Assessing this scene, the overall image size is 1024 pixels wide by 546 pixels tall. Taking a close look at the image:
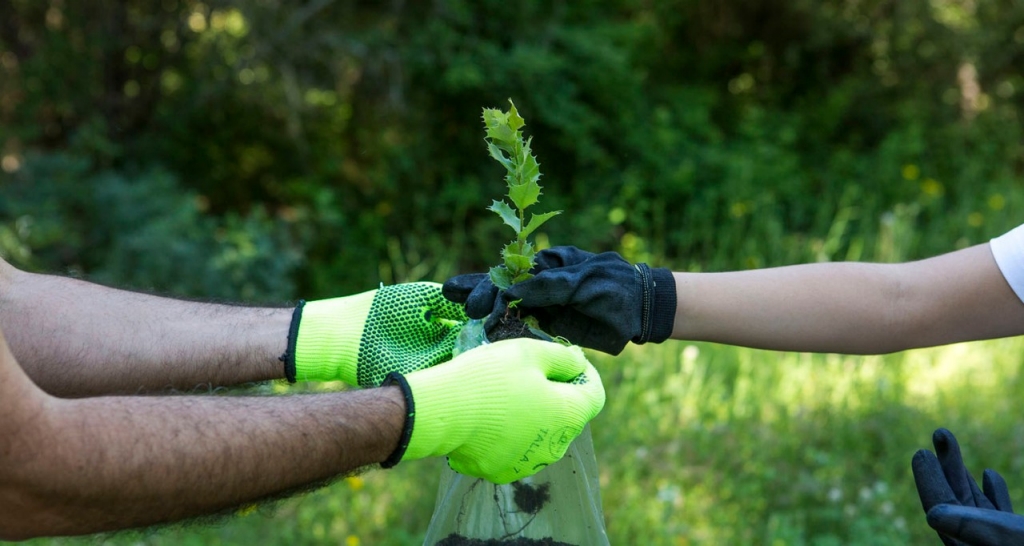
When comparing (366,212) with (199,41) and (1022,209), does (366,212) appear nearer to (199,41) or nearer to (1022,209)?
(199,41)

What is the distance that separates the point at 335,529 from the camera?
3.26m

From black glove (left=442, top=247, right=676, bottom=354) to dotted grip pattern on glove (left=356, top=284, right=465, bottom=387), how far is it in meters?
0.09

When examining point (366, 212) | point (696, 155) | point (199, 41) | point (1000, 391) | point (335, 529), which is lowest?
point (335, 529)

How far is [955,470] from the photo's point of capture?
5.75 feet

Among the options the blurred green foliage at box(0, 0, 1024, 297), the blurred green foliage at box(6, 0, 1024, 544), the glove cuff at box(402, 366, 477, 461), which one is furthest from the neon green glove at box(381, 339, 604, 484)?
the blurred green foliage at box(0, 0, 1024, 297)

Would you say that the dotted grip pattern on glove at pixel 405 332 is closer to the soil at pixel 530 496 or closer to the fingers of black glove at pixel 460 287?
the fingers of black glove at pixel 460 287

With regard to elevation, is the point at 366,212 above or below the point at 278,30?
below

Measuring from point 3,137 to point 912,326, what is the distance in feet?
16.3

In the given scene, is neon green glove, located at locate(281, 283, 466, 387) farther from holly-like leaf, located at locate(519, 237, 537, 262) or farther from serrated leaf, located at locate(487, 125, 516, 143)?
serrated leaf, located at locate(487, 125, 516, 143)

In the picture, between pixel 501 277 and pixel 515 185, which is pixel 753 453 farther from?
pixel 515 185

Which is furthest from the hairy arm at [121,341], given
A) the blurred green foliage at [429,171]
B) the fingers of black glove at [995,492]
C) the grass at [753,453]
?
the blurred green foliage at [429,171]

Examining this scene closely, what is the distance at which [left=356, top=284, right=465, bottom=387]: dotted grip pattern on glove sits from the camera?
2061 millimetres

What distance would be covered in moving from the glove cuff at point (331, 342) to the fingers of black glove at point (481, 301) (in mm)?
275

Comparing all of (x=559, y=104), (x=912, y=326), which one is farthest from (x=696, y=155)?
Answer: (x=912, y=326)
